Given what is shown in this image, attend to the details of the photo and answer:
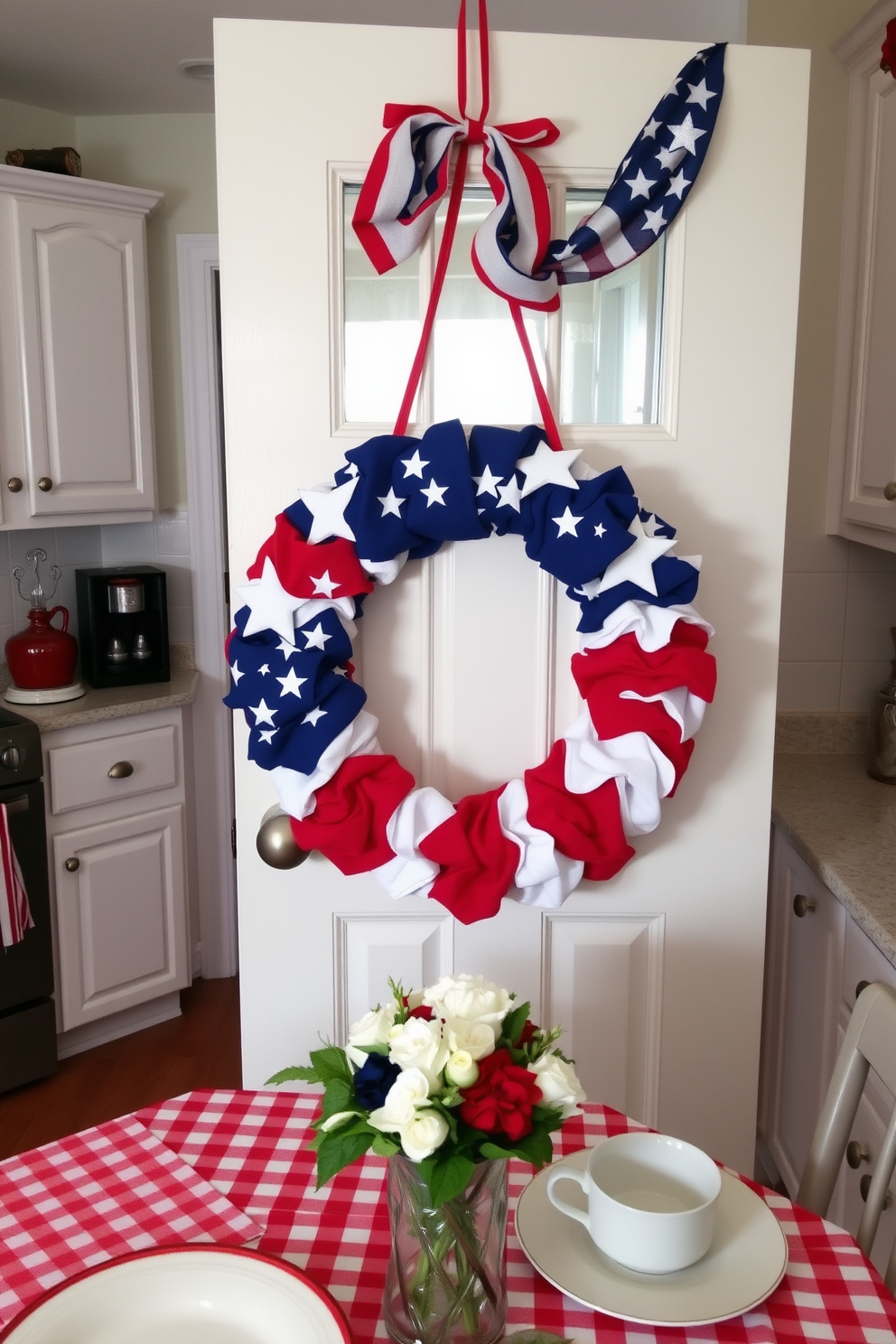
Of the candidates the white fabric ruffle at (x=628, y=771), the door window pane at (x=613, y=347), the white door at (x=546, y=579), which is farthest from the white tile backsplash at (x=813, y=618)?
the white fabric ruffle at (x=628, y=771)

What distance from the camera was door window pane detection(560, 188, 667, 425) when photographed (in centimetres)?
154

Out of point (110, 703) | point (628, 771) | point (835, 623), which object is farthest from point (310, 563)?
point (110, 703)

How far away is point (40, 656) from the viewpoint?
294 cm

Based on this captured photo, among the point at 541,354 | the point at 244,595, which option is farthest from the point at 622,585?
the point at 244,595

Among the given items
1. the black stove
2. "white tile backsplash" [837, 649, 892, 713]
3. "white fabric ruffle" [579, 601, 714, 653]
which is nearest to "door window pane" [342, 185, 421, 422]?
"white fabric ruffle" [579, 601, 714, 653]

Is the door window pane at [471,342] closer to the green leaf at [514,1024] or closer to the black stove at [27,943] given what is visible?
the green leaf at [514,1024]

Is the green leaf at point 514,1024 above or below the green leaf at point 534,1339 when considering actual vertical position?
above

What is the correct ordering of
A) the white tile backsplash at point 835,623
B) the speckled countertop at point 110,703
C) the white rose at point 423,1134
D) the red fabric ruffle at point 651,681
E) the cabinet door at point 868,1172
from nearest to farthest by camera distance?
1. the white rose at point 423,1134
2. the red fabric ruffle at point 651,681
3. the cabinet door at point 868,1172
4. the white tile backsplash at point 835,623
5. the speckled countertop at point 110,703

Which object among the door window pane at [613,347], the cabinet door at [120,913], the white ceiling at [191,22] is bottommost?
the cabinet door at [120,913]

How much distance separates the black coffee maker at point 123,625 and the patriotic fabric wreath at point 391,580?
1.74 metres

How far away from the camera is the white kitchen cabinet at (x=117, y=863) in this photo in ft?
9.41

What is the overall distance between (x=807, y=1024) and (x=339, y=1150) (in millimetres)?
1398

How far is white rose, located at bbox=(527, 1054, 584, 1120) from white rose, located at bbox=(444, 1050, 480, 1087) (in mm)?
53

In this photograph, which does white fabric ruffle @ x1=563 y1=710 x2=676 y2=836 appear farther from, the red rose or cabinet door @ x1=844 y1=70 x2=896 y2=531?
cabinet door @ x1=844 y1=70 x2=896 y2=531
